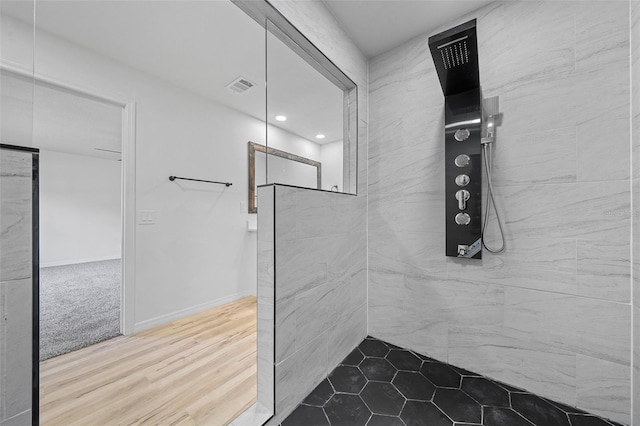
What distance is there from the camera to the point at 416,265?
69.8 inches

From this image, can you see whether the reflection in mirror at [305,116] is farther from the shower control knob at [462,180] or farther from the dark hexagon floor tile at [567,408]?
the dark hexagon floor tile at [567,408]

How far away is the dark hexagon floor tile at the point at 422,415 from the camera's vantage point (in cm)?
118

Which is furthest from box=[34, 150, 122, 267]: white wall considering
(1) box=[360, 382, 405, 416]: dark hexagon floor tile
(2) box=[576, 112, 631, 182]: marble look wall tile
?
(2) box=[576, 112, 631, 182]: marble look wall tile

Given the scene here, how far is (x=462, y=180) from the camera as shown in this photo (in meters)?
1.51

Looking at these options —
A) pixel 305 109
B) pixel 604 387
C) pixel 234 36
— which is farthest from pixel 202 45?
pixel 604 387

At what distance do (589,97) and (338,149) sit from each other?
52.3 inches

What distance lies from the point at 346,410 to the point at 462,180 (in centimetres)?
141

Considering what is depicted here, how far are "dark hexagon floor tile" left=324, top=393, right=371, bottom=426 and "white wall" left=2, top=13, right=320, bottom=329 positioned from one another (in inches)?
68.1

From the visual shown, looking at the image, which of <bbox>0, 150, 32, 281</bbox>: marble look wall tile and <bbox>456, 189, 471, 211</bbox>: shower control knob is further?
<bbox>456, 189, 471, 211</bbox>: shower control knob

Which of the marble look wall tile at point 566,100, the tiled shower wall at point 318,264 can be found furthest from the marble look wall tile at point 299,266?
the marble look wall tile at point 566,100

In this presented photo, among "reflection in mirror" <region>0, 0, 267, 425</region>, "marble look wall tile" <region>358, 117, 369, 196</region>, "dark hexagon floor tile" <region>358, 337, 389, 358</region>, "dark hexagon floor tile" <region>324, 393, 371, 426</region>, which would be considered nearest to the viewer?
"dark hexagon floor tile" <region>324, 393, 371, 426</region>

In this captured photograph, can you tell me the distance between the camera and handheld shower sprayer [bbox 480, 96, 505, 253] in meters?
1.47

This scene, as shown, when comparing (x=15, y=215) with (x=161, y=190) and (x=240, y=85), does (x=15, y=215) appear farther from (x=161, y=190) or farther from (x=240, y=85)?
(x=240, y=85)

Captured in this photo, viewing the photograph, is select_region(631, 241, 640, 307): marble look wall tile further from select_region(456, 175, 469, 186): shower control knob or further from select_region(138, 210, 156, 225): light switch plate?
select_region(138, 210, 156, 225): light switch plate
